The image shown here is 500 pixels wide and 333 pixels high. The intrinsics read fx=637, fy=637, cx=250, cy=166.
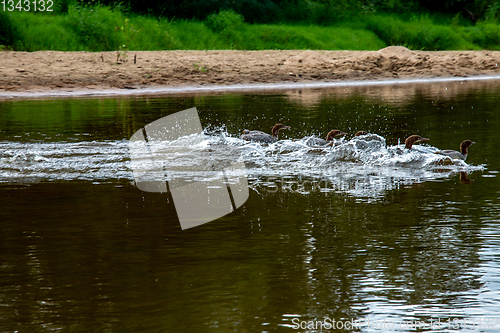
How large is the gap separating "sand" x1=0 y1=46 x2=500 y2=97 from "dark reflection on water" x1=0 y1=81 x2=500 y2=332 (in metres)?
12.2

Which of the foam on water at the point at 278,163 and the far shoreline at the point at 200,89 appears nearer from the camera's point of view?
the foam on water at the point at 278,163

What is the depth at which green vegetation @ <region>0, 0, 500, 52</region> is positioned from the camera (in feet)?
79.0

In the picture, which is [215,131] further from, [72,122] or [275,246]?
[275,246]

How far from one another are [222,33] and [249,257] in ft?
79.4

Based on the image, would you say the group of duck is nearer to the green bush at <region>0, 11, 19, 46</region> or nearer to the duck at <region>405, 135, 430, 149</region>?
the duck at <region>405, 135, 430, 149</region>

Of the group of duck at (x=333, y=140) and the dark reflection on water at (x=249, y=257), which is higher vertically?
the dark reflection on water at (x=249, y=257)

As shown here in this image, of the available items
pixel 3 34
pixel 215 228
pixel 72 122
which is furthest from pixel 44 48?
pixel 215 228

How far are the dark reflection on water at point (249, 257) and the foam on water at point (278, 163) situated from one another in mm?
240

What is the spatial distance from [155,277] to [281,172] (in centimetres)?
430

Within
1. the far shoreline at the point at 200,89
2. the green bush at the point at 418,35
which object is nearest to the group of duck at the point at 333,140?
the far shoreline at the point at 200,89

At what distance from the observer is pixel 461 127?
41.8 ft

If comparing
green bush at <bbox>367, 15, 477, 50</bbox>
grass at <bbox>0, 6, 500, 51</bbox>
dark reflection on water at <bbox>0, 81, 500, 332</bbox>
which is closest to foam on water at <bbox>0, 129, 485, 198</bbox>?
dark reflection on water at <bbox>0, 81, 500, 332</bbox>

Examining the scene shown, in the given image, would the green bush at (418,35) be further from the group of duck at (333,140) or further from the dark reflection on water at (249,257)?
A: the dark reflection on water at (249,257)

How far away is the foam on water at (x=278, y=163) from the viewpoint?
8195 mm
